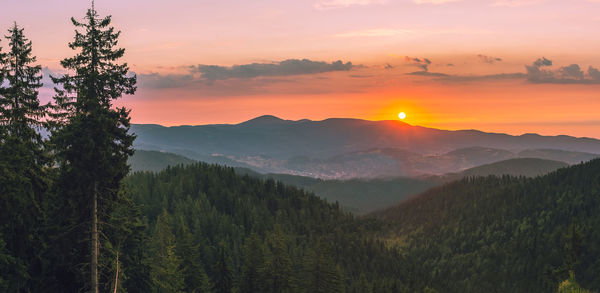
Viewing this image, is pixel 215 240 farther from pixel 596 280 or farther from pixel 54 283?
pixel 596 280

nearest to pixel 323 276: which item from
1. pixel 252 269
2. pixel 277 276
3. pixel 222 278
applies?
pixel 277 276

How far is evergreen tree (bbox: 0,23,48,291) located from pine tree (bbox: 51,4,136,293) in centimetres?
583

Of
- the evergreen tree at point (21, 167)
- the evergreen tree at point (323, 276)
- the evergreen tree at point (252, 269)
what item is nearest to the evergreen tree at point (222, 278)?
the evergreen tree at point (252, 269)

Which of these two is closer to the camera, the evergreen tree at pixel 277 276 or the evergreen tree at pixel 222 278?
the evergreen tree at pixel 222 278

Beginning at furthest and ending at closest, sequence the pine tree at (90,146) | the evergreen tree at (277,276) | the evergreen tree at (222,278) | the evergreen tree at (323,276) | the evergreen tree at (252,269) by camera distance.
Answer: the evergreen tree at (323,276) → the evergreen tree at (252,269) → the evergreen tree at (277,276) → the evergreen tree at (222,278) → the pine tree at (90,146)

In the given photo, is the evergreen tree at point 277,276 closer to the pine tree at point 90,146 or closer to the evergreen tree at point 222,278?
the evergreen tree at point 222,278

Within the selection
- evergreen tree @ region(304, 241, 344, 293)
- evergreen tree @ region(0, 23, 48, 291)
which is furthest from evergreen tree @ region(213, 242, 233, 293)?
evergreen tree @ region(0, 23, 48, 291)

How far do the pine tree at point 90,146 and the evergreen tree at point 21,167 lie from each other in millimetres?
5834

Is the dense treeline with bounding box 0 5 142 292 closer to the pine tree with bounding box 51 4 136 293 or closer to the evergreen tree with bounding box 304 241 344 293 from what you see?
the pine tree with bounding box 51 4 136 293

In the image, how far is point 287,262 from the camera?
8544 centimetres

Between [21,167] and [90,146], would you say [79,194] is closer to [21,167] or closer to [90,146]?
[90,146]

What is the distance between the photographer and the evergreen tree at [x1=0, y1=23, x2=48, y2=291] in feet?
→ 113

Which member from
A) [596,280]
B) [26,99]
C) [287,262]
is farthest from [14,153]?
[596,280]

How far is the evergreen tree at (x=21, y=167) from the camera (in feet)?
113
